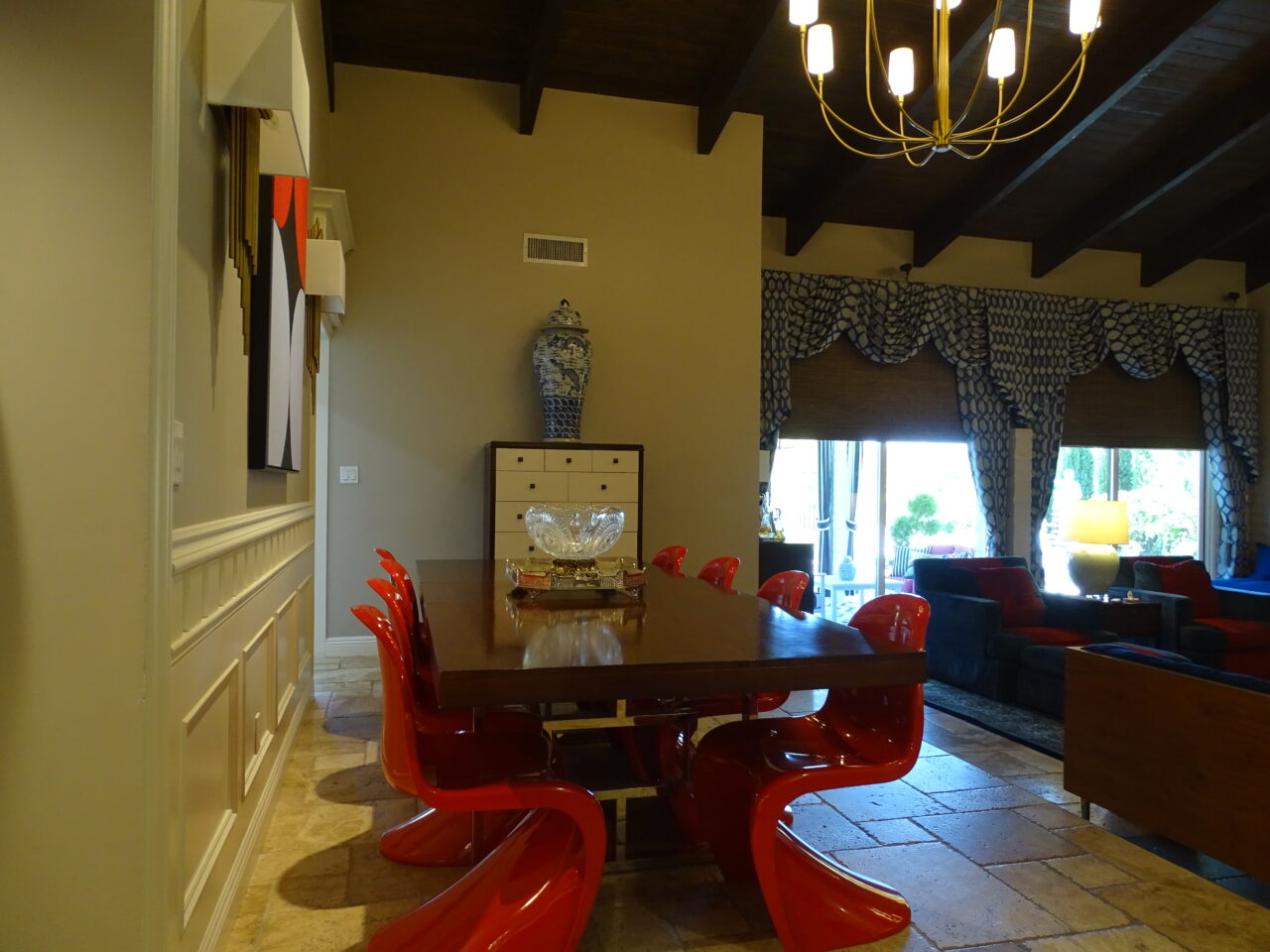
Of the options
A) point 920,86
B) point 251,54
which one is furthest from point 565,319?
point 251,54

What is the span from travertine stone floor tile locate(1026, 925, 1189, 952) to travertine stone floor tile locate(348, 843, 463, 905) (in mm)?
1406

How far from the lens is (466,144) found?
5.18 m

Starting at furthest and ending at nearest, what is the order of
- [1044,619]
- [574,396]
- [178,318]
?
[1044,619] < [574,396] < [178,318]

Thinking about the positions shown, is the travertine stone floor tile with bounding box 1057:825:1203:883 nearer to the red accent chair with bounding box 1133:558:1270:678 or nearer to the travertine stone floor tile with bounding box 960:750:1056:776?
the travertine stone floor tile with bounding box 960:750:1056:776

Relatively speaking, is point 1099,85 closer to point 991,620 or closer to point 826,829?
point 991,620

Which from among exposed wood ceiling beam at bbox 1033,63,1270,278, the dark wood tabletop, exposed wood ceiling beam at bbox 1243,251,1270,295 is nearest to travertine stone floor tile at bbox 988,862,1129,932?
the dark wood tabletop

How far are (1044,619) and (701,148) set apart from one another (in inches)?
144

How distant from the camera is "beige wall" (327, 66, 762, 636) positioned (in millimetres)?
5043

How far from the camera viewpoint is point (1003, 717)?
14.2 ft

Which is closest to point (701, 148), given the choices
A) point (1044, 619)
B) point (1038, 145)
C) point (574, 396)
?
point (574, 396)

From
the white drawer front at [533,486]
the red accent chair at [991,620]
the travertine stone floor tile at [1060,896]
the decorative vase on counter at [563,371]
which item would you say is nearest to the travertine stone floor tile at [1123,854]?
the travertine stone floor tile at [1060,896]

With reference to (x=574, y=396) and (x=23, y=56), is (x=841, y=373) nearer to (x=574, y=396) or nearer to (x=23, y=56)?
(x=574, y=396)

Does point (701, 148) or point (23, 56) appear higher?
point (701, 148)

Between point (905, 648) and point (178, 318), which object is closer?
point (178, 318)
